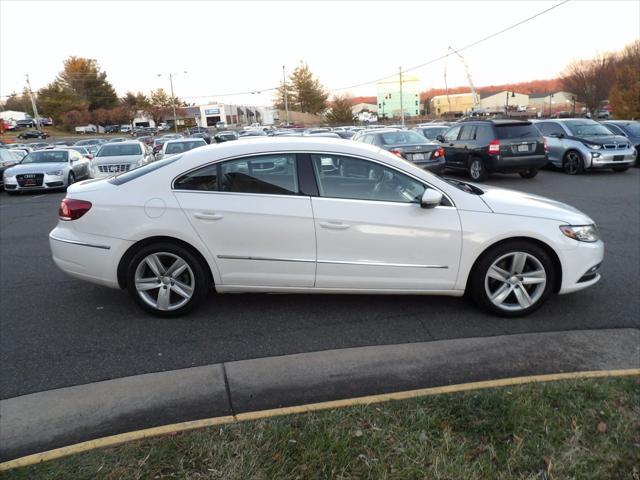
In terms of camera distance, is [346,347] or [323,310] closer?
[346,347]

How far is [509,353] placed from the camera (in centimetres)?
375

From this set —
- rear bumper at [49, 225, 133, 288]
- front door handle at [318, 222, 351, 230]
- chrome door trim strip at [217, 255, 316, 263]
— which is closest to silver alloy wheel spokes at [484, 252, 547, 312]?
front door handle at [318, 222, 351, 230]

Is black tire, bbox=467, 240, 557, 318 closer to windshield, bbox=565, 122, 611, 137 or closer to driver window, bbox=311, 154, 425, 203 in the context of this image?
driver window, bbox=311, 154, 425, 203

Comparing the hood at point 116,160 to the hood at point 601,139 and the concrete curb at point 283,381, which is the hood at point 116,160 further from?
the hood at point 601,139

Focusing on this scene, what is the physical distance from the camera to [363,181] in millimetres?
4289

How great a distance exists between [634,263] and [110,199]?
5.85 metres

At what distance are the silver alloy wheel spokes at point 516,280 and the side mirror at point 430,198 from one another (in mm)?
791

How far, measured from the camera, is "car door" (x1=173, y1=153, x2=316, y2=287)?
417 centimetres

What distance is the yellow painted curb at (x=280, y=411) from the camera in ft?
8.52

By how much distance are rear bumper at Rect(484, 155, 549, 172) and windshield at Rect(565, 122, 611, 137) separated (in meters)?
2.90

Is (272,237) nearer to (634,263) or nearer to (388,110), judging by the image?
(634,263)

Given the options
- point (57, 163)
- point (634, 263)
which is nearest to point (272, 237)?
point (634, 263)

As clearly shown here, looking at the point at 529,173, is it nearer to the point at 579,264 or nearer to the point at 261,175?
the point at 579,264

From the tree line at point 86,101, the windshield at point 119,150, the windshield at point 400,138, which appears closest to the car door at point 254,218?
the windshield at point 400,138
